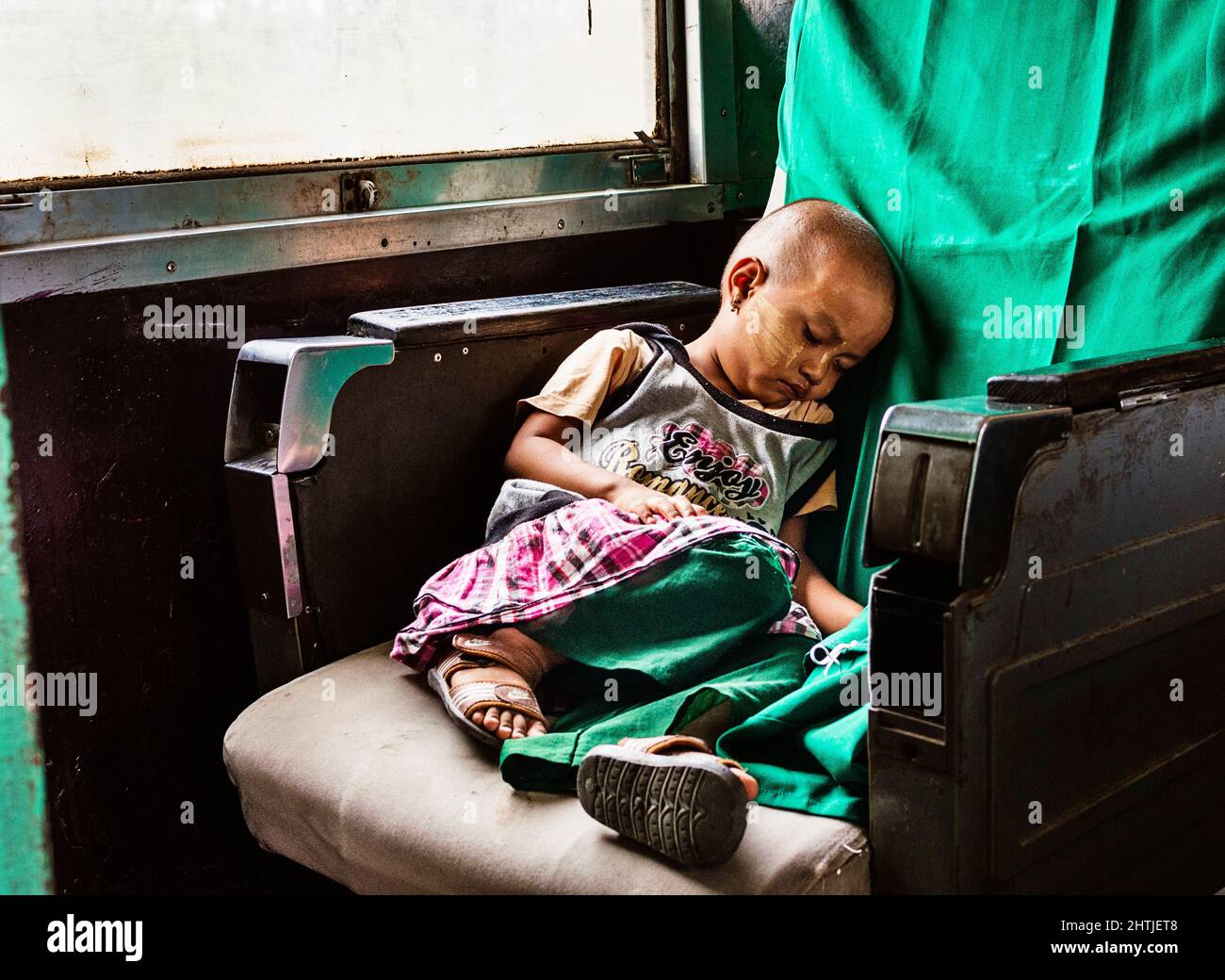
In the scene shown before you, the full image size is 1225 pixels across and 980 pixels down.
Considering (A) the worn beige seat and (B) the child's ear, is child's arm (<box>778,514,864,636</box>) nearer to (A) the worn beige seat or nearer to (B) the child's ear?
(B) the child's ear

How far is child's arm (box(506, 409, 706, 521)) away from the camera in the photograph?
4.49 ft

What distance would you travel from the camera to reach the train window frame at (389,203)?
1432mm

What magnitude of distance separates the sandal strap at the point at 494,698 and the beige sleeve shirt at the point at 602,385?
42cm

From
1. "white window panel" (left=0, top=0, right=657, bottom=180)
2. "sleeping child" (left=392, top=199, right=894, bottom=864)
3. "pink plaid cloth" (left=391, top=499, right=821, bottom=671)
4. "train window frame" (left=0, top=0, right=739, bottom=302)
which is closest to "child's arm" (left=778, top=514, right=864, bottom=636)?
"sleeping child" (left=392, top=199, right=894, bottom=864)

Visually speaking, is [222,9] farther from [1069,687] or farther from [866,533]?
[1069,687]

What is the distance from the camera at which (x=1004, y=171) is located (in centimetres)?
148

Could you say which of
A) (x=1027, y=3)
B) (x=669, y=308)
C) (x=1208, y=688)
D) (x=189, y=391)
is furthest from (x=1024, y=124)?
(x=189, y=391)

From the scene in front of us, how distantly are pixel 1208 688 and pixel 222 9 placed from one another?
1.35 m

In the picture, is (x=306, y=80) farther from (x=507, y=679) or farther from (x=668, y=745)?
(x=668, y=745)

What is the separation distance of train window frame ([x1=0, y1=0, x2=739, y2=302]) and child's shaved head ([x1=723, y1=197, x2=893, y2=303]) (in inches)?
17.0

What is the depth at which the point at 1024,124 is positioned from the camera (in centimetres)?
146

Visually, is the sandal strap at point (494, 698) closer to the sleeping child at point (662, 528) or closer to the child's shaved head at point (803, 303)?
the sleeping child at point (662, 528)

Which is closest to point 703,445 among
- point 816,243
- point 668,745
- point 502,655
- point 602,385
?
point 602,385

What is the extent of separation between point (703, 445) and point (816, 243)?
275mm
